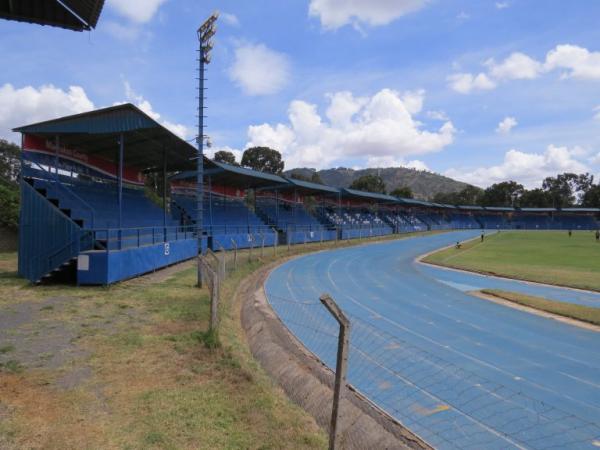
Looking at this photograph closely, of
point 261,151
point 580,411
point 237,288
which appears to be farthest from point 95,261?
point 261,151

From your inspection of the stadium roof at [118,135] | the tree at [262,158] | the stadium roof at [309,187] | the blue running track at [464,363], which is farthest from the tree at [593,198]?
the stadium roof at [118,135]

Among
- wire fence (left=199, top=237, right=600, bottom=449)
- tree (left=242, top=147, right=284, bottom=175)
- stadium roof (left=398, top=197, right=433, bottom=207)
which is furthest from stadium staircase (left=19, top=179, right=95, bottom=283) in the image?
tree (left=242, top=147, right=284, bottom=175)

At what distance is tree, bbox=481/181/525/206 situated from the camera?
140688 millimetres

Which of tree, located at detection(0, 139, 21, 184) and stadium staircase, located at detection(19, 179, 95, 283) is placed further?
tree, located at detection(0, 139, 21, 184)

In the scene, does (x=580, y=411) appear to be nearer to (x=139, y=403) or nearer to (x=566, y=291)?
(x=139, y=403)

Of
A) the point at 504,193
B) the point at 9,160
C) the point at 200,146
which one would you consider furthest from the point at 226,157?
the point at 504,193

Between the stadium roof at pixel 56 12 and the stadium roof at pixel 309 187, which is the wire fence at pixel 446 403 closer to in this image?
the stadium roof at pixel 56 12

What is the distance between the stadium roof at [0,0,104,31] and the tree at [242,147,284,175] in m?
96.5

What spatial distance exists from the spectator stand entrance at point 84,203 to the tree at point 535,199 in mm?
141091

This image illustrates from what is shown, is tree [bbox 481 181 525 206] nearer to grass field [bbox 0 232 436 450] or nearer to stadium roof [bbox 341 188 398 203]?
stadium roof [bbox 341 188 398 203]

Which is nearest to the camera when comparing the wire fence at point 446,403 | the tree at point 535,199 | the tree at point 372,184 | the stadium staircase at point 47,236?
the wire fence at point 446,403

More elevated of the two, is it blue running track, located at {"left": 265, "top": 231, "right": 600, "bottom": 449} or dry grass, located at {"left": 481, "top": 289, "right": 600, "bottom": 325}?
dry grass, located at {"left": 481, "top": 289, "right": 600, "bottom": 325}

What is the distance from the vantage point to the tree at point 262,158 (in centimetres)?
10256

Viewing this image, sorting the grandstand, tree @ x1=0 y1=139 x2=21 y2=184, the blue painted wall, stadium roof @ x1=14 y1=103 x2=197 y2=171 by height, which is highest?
tree @ x1=0 y1=139 x2=21 y2=184
